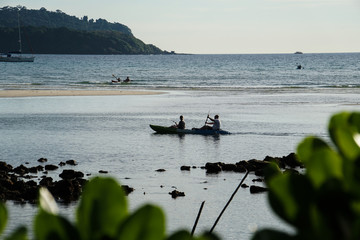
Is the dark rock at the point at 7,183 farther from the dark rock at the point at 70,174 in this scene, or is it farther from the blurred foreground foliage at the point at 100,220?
the blurred foreground foliage at the point at 100,220

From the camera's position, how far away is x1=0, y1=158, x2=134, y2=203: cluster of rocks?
18.2 metres

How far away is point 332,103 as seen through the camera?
51938 mm

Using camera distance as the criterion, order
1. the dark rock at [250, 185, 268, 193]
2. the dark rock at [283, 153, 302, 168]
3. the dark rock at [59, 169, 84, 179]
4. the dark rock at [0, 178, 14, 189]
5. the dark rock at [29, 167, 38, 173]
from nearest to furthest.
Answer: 1. the dark rock at [0, 178, 14, 189]
2. the dark rock at [250, 185, 268, 193]
3. the dark rock at [59, 169, 84, 179]
4. the dark rock at [29, 167, 38, 173]
5. the dark rock at [283, 153, 302, 168]

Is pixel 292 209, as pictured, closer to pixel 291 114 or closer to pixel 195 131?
pixel 195 131

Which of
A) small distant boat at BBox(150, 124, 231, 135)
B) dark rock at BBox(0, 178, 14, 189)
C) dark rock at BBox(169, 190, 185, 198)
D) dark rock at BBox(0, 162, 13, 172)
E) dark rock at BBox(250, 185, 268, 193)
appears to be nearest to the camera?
dark rock at BBox(169, 190, 185, 198)

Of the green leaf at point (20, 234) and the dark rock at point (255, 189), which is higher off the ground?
the green leaf at point (20, 234)

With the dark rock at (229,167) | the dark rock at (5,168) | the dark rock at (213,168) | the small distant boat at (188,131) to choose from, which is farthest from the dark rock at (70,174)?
the small distant boat at (188,131)

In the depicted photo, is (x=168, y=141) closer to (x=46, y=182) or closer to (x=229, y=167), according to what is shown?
(x=229, y=167)

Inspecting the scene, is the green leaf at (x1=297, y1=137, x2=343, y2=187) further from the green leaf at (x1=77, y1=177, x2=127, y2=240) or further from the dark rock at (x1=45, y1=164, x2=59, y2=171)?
the dark rock at (x1=45, y1=164, x2=59, y2=171)

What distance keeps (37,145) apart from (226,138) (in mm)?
9025

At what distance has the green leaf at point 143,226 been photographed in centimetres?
66

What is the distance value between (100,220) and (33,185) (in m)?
19.3

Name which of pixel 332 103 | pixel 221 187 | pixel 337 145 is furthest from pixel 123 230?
pixel 332 103

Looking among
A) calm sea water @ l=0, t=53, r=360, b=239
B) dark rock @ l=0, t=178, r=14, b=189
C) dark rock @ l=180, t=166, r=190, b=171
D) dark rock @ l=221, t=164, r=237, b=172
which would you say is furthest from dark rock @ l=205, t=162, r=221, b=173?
dark rock @ l=0, t=178, r=14, b=189
